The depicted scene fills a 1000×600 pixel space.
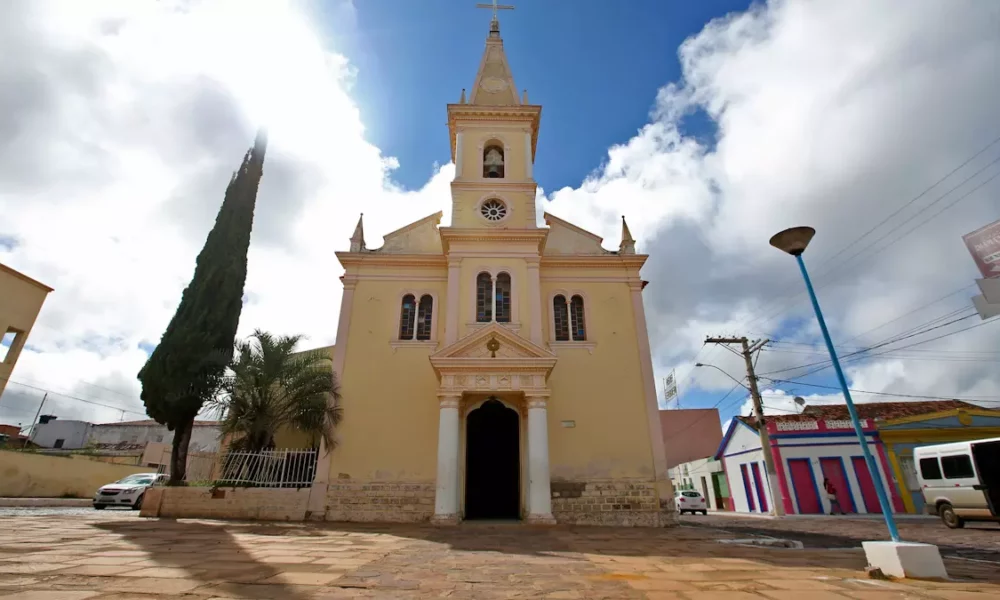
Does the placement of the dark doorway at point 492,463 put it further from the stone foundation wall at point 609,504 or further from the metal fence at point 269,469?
the metal fence at point 269,469

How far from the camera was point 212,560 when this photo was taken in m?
5.57

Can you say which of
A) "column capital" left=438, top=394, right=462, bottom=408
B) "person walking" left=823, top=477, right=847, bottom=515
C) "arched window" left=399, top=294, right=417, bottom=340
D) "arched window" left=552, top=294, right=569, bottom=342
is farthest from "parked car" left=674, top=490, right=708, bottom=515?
"arched window" left=399, top=294, right=417, bottom=340

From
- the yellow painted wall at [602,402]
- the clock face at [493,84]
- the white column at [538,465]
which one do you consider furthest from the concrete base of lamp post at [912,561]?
the clock face at [493,84]

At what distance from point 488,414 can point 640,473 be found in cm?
482

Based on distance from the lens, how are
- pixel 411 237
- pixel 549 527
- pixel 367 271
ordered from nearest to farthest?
pixel 549 527 < pixel 367 271 < pixel 411 237

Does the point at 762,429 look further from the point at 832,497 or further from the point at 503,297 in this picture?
the point at 503,297

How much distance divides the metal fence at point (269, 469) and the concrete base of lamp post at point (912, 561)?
42.8 ft

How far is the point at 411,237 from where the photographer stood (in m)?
17.4

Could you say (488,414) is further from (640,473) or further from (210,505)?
(210,505)

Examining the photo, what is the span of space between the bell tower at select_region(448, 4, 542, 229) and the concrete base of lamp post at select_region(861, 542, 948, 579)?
12471 millimetres

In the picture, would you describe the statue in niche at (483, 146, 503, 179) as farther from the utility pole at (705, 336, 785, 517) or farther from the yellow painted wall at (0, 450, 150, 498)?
the yellow painted wall at (0, 450, 150, 498)

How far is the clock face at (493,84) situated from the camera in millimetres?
19672

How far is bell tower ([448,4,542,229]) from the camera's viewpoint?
55.2 feet

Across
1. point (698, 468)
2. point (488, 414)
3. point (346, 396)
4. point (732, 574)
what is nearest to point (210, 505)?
point (346, 396)
